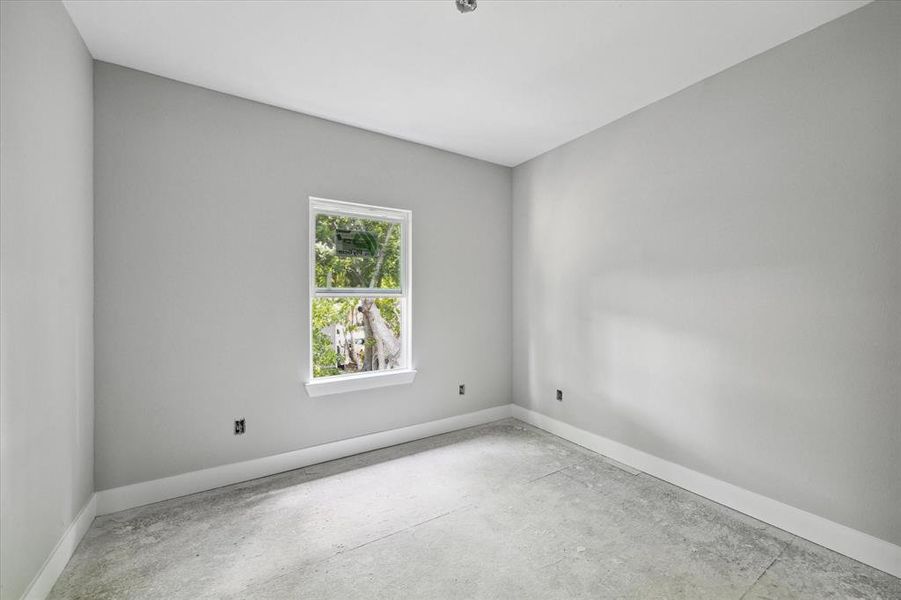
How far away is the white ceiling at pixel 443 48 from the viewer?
201 centimetres

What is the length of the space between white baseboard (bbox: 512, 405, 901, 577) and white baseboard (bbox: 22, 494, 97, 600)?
11.3ft

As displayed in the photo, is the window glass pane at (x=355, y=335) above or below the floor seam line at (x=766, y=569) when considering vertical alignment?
above

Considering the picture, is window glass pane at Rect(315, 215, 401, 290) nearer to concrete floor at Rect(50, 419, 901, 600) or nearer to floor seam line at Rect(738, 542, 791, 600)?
concrete floor at Rect(50, 419, 901, 600)

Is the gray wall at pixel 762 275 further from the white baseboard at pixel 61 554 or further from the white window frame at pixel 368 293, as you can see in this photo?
the white baseboard at pixel 61 554

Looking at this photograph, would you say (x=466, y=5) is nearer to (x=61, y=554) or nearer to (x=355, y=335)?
(x=355, y=335)

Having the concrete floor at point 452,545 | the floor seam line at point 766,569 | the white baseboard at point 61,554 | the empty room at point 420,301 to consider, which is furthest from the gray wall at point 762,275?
the white baseboard at point 61,554

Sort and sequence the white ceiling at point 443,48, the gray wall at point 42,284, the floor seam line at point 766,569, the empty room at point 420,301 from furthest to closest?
1. the white ceiling at point 443,48
2. the empty room at point 420,301
3. the floor seam line at point 766,569
4. the gray wall at point 42,284

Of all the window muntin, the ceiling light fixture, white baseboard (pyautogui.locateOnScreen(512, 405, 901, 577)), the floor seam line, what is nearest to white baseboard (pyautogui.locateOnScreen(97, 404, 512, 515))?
the window muntin

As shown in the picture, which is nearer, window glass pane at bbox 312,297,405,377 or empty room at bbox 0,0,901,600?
empty room at bbox 0,0,901,600

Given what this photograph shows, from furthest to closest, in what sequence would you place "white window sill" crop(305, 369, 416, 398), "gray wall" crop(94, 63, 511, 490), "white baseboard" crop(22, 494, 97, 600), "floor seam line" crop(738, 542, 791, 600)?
"white window sill" crop(305, 369, 416, 398), "gray wall" crop(94, 63, 511, 490), "floor seam line" crop(738, 542, 791, 600), "white baseboard" crop(22, 494, 97, 600)

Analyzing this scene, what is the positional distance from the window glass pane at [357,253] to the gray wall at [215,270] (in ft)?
0.58

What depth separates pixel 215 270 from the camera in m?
2.76

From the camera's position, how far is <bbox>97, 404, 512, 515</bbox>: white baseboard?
2.48 meters

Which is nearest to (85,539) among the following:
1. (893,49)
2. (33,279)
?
(33,279)
